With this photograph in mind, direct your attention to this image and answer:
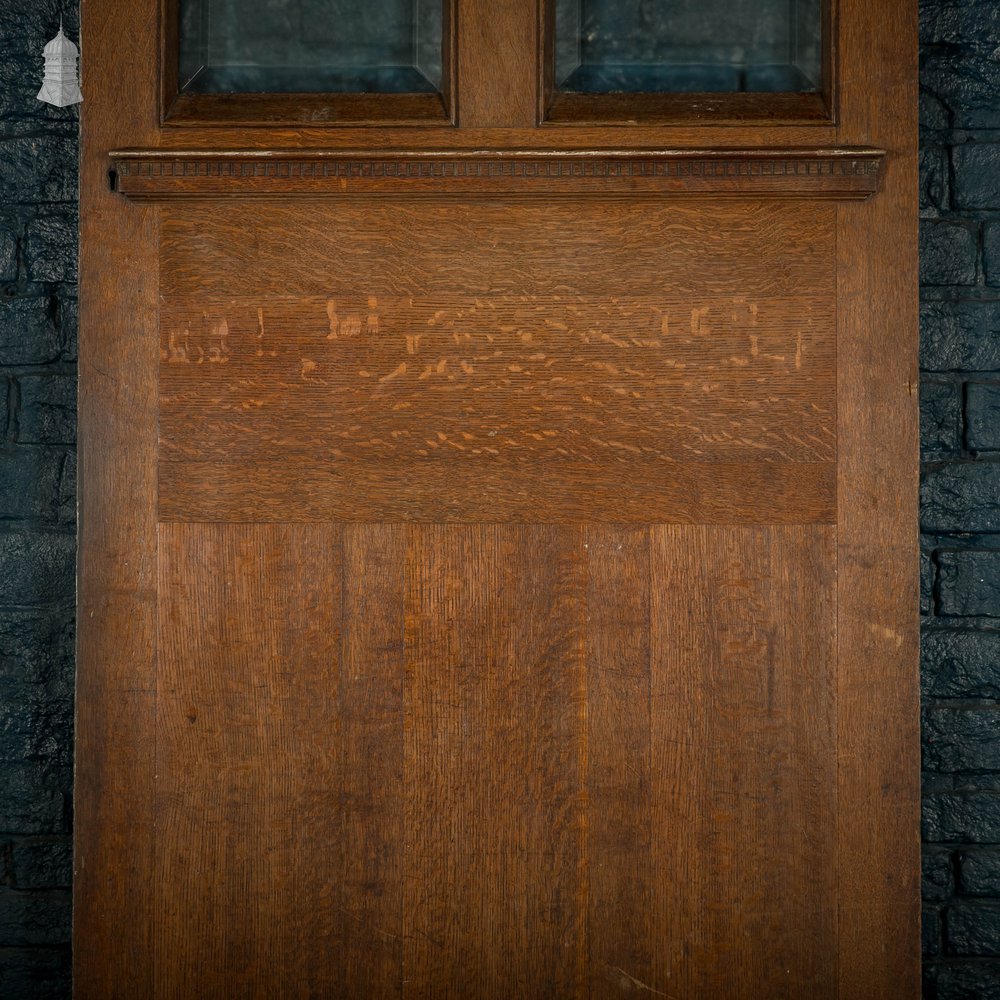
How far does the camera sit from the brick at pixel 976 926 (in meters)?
1.38

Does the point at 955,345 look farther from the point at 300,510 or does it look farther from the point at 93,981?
the point at 93,981

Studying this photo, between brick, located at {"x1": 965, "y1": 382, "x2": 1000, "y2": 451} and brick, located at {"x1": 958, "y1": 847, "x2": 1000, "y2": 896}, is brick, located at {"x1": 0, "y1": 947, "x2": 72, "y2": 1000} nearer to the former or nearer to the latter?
brick, located at {"x1": 958, "y1": 847, "x2": 1000, "y2": 896}

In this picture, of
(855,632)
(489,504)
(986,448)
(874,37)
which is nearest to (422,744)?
(489,504)

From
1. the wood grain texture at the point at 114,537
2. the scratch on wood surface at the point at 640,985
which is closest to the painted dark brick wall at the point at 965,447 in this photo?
the scratch on wood surface at the point at 640,985

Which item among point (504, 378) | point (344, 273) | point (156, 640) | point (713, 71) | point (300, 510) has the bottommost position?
point (156, 640)

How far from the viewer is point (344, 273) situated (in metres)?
1.34

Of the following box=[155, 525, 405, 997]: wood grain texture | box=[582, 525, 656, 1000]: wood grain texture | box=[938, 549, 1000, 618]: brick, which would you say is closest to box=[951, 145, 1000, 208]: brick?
box=[938, 549, 1000, 618]: brick

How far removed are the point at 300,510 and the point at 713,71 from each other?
0.86m

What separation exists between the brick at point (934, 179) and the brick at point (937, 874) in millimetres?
933

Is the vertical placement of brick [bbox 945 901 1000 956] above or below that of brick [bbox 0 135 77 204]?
below

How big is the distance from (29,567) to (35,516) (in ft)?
0.25

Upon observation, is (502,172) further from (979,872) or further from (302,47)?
(979,872)

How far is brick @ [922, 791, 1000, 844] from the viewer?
1373mm

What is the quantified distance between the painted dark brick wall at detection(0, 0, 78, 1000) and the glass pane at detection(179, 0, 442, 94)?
0.21 metres
